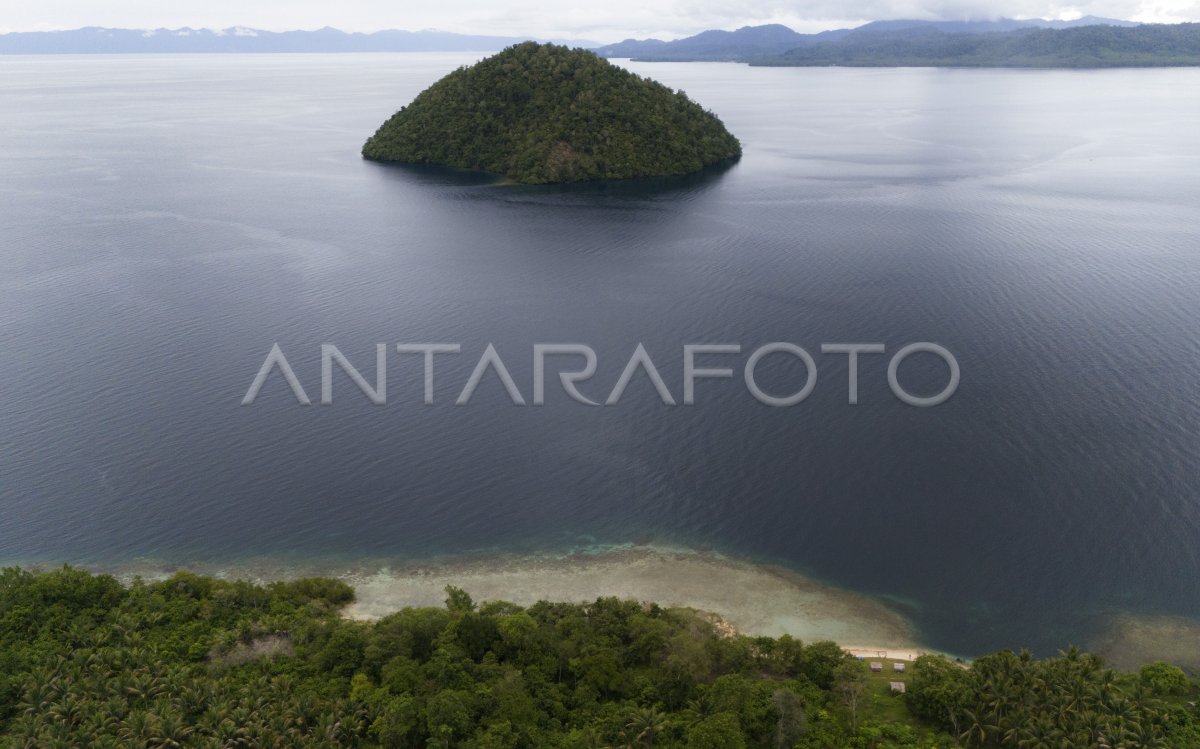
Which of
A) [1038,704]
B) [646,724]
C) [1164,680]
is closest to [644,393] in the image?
[646,724]

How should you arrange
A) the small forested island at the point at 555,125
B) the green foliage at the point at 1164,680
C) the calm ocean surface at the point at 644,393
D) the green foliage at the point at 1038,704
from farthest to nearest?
the small forested island at the point at 555,125
the calm ocean surface at the point at 644,393
the green foliage at the point at 1164,680
the green foliage at the point at 1038,704

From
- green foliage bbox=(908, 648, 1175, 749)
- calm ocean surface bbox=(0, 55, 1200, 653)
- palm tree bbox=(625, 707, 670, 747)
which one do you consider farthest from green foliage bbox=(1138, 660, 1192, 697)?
palm tree bbox=(625, 707, 670, 747)

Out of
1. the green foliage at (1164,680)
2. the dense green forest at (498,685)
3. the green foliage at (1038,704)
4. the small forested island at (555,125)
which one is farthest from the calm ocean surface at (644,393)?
the small forested island at (555,125)

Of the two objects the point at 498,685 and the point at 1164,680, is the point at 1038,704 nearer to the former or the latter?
the point at 1164,680

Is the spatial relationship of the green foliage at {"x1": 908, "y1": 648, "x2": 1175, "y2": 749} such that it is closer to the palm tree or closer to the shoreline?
the shoreline

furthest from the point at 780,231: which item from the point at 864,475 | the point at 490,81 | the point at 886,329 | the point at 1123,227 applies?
the point at 490,81

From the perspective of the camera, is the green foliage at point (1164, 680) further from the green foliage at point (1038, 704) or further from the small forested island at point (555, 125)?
the small forested island at point (555, 125)
